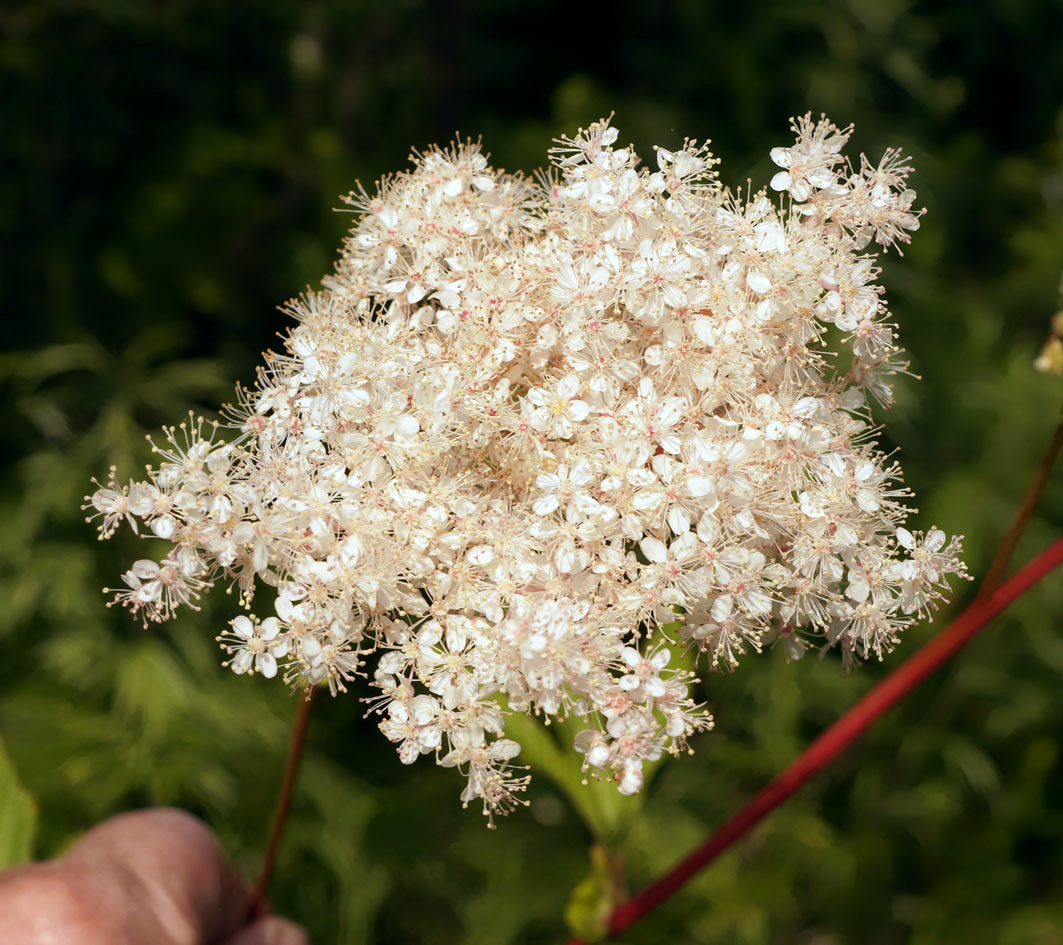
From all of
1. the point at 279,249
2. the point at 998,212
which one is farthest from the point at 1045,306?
the point at 279,249

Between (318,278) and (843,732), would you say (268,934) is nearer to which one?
(843,732)

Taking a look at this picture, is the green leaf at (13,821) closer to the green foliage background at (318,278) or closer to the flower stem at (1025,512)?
the green foliage background at (318,278)

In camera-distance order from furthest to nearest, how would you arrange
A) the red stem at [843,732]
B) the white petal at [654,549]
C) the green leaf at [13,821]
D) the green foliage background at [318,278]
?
the green foliage background at [318,278]
the green leaf at [13,821]
the red stem at [843,732]
the white petal at [654,549]

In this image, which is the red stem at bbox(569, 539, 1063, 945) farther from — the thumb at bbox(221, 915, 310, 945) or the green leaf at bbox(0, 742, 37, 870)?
the green leaf at bbox(0, 742, 37, 870)

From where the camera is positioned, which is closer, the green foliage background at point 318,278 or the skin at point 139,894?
the skin at point 139,894

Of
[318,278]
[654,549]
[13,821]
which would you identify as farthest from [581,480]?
[318,278]

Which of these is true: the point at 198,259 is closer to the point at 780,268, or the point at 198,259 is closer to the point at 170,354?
the point at 170,354

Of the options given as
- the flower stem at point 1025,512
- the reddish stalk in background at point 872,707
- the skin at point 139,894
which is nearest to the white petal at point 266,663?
the skin at point 139,894

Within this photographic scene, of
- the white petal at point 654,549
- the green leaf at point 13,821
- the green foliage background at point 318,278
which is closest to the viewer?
the white petal at point 654,549
